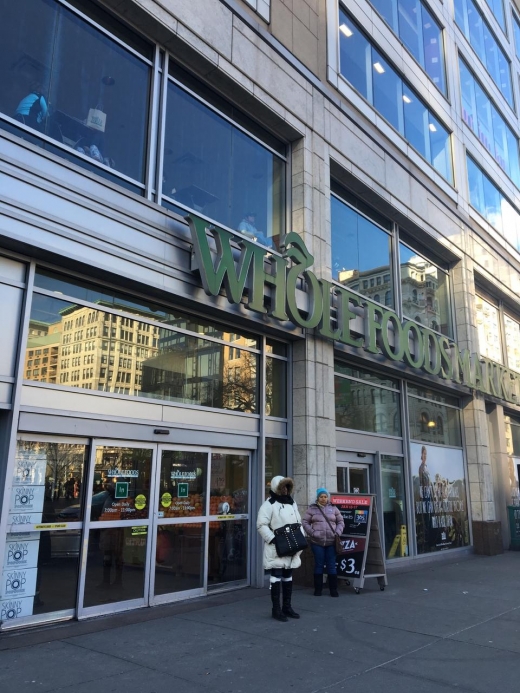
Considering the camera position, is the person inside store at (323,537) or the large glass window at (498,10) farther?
the large glass window at (498,10)

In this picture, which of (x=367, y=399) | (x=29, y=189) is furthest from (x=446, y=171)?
(x=29, y=189)

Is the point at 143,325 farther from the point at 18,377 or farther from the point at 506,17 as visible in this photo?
the point at 506,17

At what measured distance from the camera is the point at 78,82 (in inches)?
322

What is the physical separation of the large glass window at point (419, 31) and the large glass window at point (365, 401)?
9402 millimetres

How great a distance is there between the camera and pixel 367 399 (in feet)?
42.8

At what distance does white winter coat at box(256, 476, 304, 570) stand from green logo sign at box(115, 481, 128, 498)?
183cm

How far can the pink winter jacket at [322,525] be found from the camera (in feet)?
30.1

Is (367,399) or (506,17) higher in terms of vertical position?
(506,17)

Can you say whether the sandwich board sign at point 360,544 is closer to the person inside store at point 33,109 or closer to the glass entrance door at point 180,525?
the glass entrance door at point 180,525

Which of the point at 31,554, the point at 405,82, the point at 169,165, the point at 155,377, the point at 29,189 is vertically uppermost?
the point at 405,82

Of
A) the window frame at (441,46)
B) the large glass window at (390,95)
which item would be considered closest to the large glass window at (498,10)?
the window frame at (441,46)

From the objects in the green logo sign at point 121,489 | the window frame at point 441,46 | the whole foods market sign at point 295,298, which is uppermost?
the window frame at point 441,46

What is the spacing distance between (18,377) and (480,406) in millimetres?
13897

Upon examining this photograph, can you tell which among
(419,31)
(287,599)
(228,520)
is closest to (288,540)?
(287,599)
